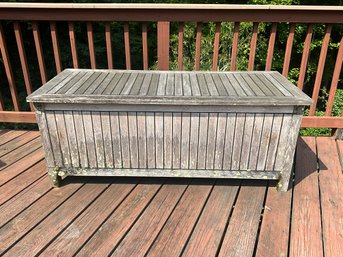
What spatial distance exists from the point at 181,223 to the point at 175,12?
1.64 metres

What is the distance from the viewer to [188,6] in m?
2.21

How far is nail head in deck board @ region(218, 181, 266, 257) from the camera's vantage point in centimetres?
154

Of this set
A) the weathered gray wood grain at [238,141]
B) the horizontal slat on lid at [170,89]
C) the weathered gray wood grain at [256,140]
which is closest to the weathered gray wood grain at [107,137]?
the horizontal slat on lid at [170,89]

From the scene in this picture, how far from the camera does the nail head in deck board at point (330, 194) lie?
1593 mm

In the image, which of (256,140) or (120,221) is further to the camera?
(256,140)

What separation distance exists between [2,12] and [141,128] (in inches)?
66.6

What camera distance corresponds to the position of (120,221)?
1.72 metres

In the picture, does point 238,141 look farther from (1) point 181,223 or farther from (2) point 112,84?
(2) point 112,84

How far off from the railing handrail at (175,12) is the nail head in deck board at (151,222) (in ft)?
4.49

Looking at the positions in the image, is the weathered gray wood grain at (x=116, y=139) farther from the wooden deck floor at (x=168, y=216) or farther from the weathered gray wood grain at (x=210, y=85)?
the weathered gray wood grain at (x=210, y=85)

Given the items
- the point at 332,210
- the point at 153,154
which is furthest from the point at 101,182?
the point at 332,210

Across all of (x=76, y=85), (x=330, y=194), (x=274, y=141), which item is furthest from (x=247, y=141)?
(x=76, y=85)

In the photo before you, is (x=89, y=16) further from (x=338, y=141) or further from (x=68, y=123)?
(x=338, y=141)

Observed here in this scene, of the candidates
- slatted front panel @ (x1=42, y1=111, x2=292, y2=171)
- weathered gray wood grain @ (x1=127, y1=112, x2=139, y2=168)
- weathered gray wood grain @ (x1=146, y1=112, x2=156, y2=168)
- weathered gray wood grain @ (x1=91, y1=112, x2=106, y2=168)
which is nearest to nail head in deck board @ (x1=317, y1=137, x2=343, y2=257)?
slatted front panel @ (x1=42, y1=111, x2=292, y2=171)
